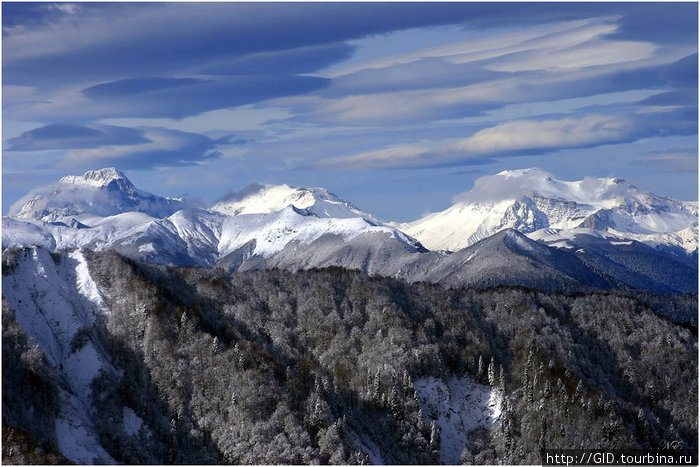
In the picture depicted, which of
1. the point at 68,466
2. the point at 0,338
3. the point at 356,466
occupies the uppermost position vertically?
the point at 0,338

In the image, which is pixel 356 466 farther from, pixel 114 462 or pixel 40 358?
pixel 40 358


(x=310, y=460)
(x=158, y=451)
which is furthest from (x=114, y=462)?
(x=310, y=460)

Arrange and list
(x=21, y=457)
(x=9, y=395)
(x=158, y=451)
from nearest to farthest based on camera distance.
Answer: (x=21, y=457), (x=9, y=395), (x=158, y=451)

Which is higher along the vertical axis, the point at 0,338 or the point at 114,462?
the point at 0,338

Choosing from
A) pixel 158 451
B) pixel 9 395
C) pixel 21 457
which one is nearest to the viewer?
pixel 21 457

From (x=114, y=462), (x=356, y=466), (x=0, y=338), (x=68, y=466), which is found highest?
(x=0, y=338)

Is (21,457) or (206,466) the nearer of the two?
(21,457)

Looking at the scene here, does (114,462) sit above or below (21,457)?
below

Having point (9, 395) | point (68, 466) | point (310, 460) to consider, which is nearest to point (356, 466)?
point (310, 460)

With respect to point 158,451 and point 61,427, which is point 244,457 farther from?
point 61,427
